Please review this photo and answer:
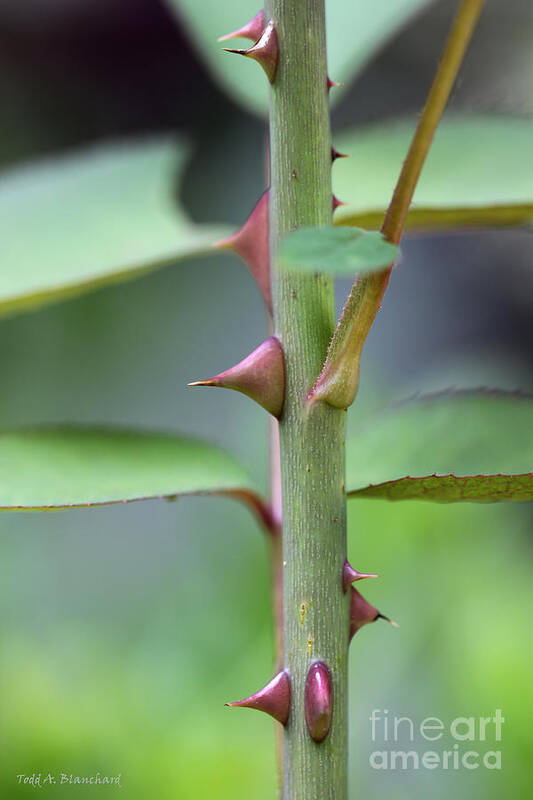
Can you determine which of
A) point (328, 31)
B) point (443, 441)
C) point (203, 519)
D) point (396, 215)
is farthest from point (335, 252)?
point (203, 519)

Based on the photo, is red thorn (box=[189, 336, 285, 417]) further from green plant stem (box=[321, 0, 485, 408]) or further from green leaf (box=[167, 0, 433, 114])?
green leaf (box=[167, 0, 433, 114])

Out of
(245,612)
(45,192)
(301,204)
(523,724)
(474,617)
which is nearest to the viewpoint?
(301,204)

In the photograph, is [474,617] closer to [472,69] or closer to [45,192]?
[45,192]

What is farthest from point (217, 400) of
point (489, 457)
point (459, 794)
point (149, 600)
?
point (489, 457)

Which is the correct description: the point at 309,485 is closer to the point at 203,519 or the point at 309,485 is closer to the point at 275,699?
the point at 275,699

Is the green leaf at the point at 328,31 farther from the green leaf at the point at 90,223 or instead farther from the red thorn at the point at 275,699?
the red thorn at the point at 275,699
